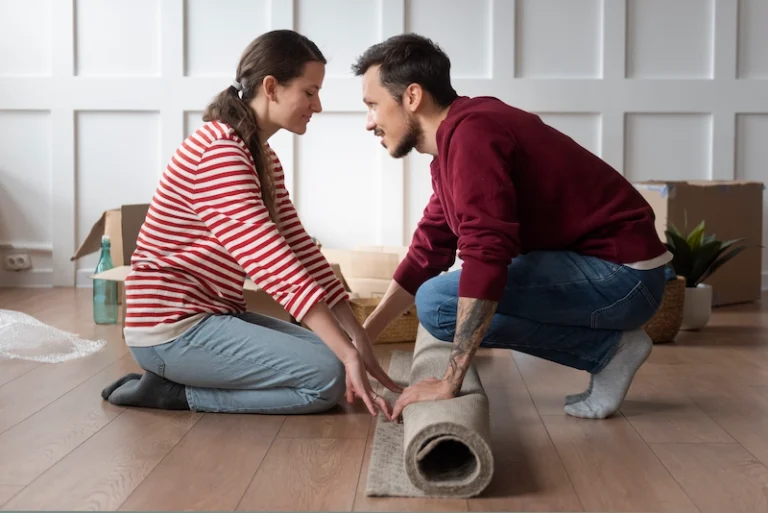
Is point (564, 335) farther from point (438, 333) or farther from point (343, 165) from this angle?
point (343, 165)

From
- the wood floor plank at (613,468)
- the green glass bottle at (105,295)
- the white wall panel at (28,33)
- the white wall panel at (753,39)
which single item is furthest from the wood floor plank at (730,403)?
the white wall panel at (28,33)

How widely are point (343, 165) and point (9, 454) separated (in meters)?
2.78

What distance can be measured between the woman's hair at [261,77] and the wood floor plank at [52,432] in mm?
607

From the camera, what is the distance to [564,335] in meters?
2.10

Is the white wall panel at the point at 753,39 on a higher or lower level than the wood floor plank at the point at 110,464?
higher

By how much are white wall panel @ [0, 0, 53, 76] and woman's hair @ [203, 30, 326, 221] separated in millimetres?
2546

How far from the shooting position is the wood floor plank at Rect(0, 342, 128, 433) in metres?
2.19

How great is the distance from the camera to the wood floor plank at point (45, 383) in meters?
2.19

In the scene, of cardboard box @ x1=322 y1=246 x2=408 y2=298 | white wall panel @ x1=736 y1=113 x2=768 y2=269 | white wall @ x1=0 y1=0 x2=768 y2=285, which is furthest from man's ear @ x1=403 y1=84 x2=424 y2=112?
white wall panel @ x1=736 y1=113 x2=768 y2=269

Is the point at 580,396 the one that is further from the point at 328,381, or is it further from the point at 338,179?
the point at 338,179

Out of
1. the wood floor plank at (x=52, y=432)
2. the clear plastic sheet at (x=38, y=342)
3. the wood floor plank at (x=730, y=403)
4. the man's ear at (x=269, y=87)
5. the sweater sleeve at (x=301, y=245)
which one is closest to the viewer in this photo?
the wood floor plank at (x=52, y=432)

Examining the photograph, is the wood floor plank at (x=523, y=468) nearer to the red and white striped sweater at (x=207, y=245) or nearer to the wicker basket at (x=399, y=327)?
the red and white striped sweater at (x=207, y=245)

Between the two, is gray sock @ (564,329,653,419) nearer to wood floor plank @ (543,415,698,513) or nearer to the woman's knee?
wood floor plank @ (543,415,698,513)

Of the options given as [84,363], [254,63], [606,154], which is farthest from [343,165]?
[254,63]
